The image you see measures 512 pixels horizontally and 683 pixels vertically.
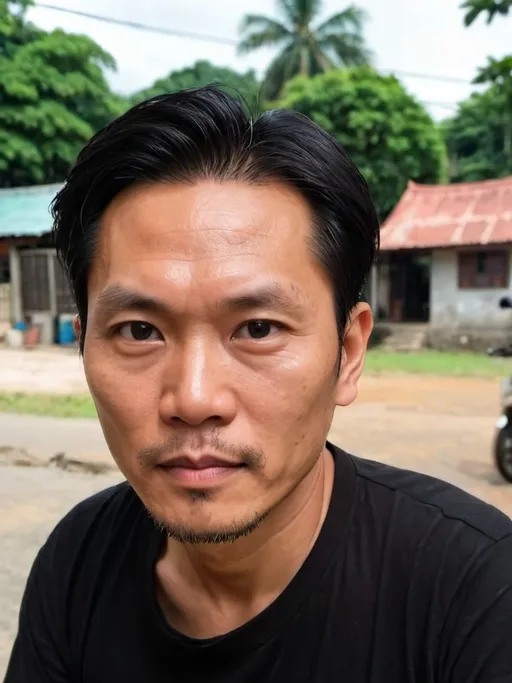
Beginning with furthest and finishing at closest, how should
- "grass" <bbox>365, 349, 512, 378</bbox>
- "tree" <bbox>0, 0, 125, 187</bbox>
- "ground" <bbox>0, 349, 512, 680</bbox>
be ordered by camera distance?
"tree" <bbox>0, 0, 125, 187</bbox>, "grass" <bbox>365, 349, 512, 378</bbox>, "ground" <bbox>0, 349, 512, 680</bbox>

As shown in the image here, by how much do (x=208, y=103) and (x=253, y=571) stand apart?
0.90 metres

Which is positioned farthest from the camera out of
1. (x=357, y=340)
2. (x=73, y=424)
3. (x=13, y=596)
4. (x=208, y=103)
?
(x=73, y=424)

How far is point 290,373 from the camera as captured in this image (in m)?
1.17

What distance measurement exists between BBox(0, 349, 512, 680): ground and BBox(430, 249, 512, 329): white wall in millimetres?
4150

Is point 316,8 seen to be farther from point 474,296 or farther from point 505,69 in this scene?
point 505,69

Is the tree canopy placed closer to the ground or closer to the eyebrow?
the ground

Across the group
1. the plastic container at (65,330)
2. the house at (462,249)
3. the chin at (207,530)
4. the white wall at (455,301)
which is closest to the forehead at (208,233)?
the chin at (207,530)

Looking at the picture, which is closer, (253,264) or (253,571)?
(253,264)

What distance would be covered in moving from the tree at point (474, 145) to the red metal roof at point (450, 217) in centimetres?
503

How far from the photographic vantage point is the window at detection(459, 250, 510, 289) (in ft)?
51.0

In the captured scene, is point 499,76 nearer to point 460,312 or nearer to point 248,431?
point 248,431

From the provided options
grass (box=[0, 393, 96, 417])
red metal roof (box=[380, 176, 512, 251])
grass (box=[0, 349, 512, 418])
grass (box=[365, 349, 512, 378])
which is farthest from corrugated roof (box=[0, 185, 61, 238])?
red metal roof (box=[380, 176, 512, 251])

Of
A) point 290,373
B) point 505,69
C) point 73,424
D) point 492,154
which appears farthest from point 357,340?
point 492,154

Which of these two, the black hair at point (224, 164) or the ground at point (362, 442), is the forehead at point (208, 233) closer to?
the black hair at point (224, 164)
